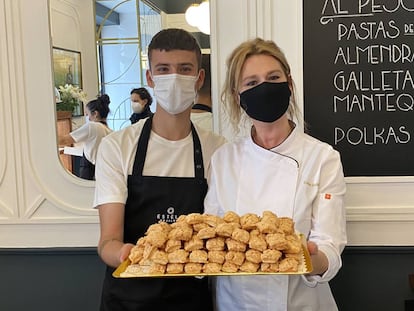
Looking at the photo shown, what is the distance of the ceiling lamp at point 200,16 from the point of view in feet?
6.60

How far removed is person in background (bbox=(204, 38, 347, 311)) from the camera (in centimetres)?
138

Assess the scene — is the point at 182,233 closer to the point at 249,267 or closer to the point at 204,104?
the point at 249,267

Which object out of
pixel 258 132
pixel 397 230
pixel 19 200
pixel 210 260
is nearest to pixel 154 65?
pixel 258 132

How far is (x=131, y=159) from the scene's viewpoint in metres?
1.56

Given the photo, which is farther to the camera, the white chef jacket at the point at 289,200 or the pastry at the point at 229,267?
the white chef jacket at the point at 289,200

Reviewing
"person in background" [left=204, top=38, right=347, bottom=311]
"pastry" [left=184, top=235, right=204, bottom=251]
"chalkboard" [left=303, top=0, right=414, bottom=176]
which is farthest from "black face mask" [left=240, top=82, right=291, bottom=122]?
"chalkboard" [left=303, top=0, right=414, bottom=176]

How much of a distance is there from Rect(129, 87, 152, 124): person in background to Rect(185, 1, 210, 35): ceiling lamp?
344 mm

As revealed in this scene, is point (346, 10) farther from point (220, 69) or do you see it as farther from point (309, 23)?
point (220, 69)

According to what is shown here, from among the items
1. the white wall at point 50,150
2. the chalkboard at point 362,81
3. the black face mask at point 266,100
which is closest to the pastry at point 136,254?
the black face mask at point 266,100

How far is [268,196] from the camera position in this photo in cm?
142

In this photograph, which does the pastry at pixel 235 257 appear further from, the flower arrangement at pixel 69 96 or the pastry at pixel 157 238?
the flower arrangement at pixel 69 96

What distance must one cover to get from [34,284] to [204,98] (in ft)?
3.77

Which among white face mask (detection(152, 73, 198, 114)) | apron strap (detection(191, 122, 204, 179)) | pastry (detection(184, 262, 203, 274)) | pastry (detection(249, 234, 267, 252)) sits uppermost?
white face mask (detection(152, 73, 198, 114))

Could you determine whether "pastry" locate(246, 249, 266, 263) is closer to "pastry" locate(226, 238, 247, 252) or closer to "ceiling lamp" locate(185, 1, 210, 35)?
"pastry" locate(226, 238, 247, 252)
